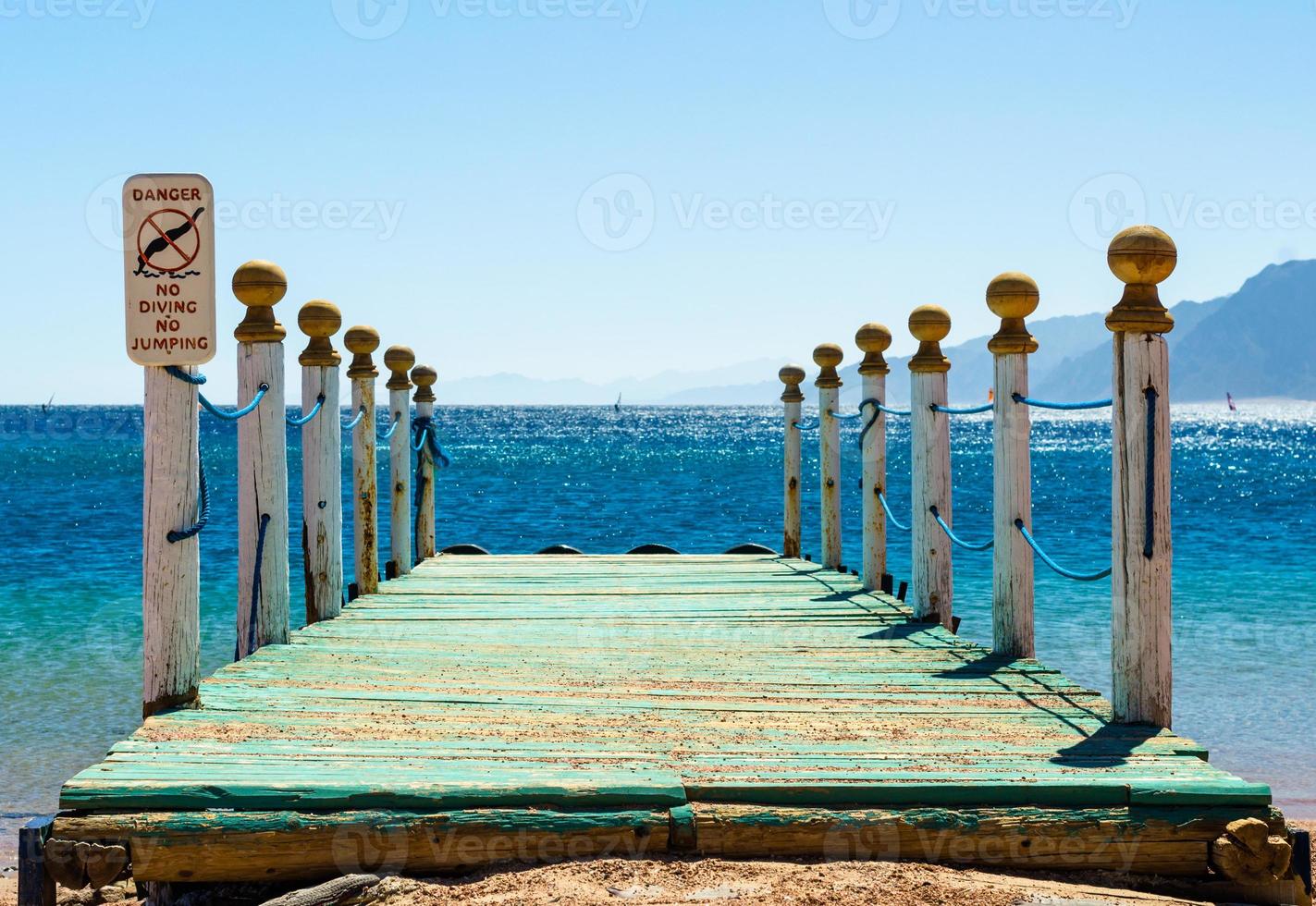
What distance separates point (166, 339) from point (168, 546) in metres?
0.70

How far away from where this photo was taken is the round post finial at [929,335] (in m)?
6.26

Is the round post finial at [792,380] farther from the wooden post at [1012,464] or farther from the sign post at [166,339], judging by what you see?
the sign post at [166,339]

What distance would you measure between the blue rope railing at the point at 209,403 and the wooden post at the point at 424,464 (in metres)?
3.56

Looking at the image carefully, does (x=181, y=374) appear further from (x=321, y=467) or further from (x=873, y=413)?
(x=873, y=413)

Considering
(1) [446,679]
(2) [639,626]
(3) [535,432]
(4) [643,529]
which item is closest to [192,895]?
(1) [446,679]

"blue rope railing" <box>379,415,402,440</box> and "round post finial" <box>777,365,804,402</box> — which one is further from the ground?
"round post finial" <box>777,365,804,402</box>

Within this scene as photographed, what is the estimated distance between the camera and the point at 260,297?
523 centimetres

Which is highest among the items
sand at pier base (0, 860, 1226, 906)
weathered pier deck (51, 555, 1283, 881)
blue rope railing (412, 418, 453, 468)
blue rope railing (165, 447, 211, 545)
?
blue rope railing (412, 418, 453, 468)

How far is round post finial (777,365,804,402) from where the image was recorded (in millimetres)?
9531

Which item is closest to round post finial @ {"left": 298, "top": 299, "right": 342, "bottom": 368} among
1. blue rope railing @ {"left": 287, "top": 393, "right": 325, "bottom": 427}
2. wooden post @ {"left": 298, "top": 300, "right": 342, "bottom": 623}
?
wooden post @ {"left": 298, "top": 300, "right": 342, "bottom": 623}

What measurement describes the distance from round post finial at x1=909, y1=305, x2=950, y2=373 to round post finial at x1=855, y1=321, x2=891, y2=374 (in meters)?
0.85

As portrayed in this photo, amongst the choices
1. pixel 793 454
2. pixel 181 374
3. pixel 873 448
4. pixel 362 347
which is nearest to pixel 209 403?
pixel 181 374

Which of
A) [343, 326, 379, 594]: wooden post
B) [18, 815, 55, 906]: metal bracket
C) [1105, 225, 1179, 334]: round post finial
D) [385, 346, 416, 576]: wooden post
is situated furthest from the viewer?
[385, 346, 416, 576]: wooden post

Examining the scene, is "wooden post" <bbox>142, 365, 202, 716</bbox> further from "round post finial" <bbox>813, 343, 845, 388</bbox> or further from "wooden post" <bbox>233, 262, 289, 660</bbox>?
"round post finial" <bbox>813, 343, 845, 388</bbox>
